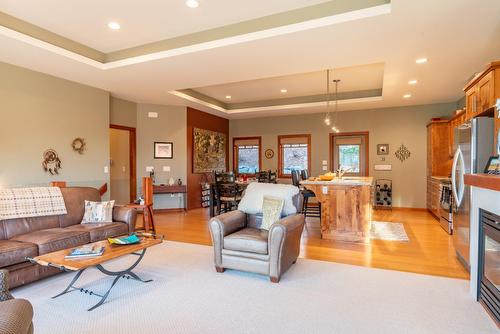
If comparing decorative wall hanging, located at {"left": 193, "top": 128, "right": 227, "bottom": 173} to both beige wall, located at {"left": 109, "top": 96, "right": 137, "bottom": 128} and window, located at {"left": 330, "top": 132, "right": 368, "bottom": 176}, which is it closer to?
beige wall, located at {"left": 109, "top": 96, "right": 137, "bottom": 128}

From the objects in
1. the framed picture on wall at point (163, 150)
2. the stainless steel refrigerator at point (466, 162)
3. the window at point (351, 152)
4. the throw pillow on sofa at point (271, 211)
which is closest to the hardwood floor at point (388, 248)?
the stainless steel refrigerator at point (466, 162)

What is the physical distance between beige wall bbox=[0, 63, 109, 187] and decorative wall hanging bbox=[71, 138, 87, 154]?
70 millimetres

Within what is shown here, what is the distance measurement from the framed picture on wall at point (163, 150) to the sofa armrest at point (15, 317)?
6066 mm

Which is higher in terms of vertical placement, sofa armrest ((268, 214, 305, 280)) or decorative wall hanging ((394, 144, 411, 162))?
decorative wall hanging ((394, 144, 411, 162))

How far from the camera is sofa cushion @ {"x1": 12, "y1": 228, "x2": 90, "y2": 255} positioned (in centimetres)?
305

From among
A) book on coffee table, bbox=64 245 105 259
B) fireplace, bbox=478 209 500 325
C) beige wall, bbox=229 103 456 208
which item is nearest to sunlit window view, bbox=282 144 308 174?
beige wall, bbox=229 103 456 208

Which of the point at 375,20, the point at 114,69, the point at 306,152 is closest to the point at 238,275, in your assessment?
the point at 375,20

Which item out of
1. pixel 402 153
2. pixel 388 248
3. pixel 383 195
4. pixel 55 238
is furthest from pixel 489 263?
pixel 402 153

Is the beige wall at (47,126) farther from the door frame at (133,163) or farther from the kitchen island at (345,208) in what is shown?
the kitchen island at (345,208)

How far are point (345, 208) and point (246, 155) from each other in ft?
17.4

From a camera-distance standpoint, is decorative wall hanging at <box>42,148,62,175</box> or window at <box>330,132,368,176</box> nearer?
decorative wall hanging at <box>42,148,62,175</box>

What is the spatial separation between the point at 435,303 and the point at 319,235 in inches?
95.9

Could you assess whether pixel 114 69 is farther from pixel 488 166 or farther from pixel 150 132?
pixel 488 166

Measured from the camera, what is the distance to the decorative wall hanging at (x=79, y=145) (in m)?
5.37
